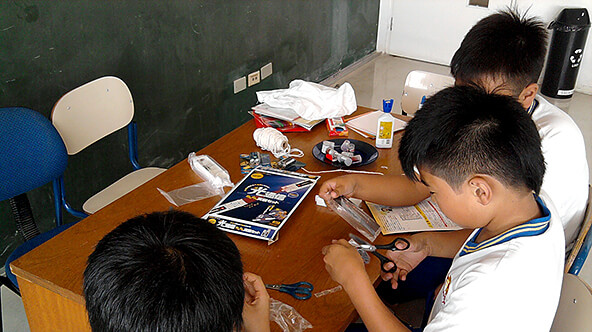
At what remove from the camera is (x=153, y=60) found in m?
2.66

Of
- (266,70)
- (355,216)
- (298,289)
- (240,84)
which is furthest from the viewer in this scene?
(266,70)

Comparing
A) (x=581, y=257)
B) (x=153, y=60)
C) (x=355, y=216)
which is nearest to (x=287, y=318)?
(x=355, y=216)

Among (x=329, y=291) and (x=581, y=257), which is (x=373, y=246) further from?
(x=581, y=257)

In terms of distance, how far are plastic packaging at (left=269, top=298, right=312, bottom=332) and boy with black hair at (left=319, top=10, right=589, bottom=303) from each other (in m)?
0.42

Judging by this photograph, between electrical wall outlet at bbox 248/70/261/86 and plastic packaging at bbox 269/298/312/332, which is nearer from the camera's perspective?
plastic packaging at bbox 269/298/312/332

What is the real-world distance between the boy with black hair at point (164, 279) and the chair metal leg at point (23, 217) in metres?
1.16

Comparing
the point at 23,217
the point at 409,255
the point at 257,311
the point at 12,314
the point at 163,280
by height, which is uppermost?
the point at 163,280

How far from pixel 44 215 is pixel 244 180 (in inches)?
48.2

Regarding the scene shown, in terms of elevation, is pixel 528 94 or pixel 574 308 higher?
pixel 528 94

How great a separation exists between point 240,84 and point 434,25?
2.52 metres

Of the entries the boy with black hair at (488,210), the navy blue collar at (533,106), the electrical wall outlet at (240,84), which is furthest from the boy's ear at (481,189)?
the electrical wall outlet at (240,84)

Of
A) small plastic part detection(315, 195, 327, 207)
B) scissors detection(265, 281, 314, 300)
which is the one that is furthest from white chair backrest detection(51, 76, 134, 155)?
scissors detection(265, 281, 314, 300)

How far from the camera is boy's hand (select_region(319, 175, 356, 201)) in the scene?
4.86 ft

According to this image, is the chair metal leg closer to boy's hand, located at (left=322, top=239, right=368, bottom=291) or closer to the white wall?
boy's hand, located at (left=322, top=239, right=368, bottom=291)
